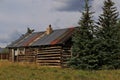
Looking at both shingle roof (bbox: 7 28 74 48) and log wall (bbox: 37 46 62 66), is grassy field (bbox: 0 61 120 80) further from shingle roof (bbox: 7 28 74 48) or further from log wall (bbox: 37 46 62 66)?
shingle roof (bbox: 7 28 74 48)

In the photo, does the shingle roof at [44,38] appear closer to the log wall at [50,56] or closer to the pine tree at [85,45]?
the log wall at [50,56]

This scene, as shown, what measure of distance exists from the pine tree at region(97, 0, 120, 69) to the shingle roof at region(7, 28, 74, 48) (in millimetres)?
4576

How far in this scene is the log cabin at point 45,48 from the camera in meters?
38.1

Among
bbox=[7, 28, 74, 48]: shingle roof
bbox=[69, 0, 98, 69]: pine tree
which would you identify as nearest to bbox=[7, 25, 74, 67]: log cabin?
bbox=[7, 28, 74, 48]: shingle roof

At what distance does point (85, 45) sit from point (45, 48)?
880 centimetres

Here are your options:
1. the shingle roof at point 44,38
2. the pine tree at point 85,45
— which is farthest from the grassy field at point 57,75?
the shingle roof at point 44,38

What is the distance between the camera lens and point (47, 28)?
1734 inches

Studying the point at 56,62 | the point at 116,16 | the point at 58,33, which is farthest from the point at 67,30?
the point at 116,16

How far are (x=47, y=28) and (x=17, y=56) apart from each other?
5912 mm

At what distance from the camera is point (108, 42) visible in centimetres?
3531

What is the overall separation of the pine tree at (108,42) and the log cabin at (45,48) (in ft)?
14.0

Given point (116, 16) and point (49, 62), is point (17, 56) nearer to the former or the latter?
point (49, 62)

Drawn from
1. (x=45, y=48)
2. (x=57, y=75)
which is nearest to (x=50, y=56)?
(x=45, y=48)

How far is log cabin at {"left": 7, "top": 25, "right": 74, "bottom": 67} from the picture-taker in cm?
3809
